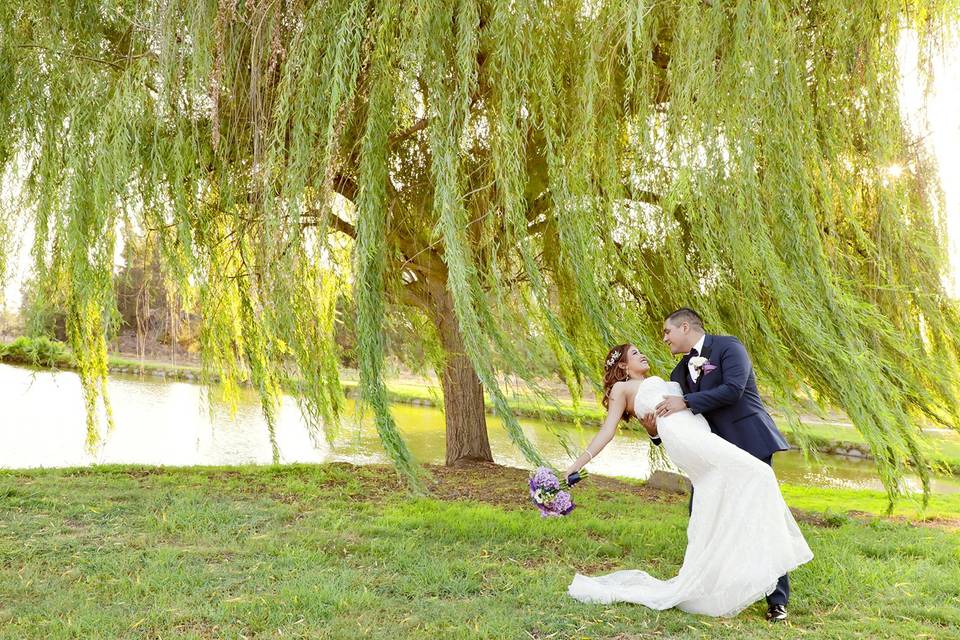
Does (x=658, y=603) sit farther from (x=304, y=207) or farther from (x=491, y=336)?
(x=304, y=207)

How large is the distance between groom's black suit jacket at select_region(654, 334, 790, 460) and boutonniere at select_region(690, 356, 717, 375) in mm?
27

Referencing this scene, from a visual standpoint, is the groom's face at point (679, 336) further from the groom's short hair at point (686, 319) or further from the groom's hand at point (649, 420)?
the groom's hand at point (649, 420)

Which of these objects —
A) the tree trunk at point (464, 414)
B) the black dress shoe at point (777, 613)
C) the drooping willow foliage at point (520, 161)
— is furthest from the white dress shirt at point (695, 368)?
the tree trunk at point (464, 414)

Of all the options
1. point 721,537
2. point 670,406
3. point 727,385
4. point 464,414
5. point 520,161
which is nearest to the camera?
point 721,537

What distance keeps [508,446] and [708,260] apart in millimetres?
9405

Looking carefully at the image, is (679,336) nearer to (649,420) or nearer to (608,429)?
(649,420)

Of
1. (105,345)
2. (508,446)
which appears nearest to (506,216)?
(105,345)

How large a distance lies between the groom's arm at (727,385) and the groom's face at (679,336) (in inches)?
8.9

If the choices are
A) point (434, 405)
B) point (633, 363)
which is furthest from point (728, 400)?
point (434, 405)

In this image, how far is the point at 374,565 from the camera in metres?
3.52

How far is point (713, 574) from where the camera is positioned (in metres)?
3.02

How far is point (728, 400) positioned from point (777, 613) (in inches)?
36.6

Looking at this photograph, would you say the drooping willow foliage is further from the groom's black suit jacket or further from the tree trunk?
the tree trunk

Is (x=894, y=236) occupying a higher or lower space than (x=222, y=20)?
lower
